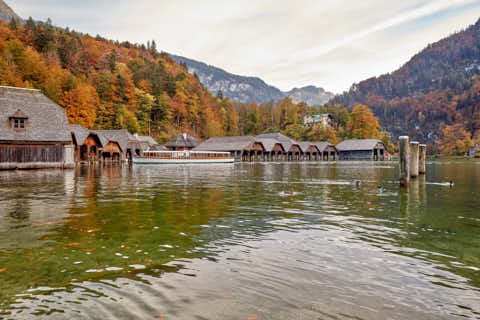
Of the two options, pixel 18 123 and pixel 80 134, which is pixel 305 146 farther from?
pixel 18 123

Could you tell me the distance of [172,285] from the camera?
16.8 ft

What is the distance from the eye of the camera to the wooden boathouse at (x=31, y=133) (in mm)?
36938

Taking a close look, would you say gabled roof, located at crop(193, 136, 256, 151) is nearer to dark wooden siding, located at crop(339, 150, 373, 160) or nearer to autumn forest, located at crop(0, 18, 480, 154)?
autumn forest, located at crop(0, 18, 480, 154)

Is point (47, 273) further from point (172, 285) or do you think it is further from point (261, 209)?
point (261, 209)

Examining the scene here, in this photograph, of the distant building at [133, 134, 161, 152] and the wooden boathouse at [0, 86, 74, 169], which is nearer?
the wooden boathouse at [0, 86, 74, 169]

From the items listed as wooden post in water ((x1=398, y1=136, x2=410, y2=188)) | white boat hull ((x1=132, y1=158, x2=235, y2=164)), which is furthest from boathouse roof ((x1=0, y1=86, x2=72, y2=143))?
wooden post in water ((x1=398, y1=136, x2=410, y2=188))

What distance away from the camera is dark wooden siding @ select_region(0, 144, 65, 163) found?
121 ft

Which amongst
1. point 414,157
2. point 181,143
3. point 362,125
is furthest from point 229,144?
point 414,157

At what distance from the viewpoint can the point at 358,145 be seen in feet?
335

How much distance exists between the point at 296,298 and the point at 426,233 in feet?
19.4

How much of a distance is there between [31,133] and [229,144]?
5452 centimetres

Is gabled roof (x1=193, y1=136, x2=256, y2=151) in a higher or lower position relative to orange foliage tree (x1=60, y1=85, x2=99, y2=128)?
lower

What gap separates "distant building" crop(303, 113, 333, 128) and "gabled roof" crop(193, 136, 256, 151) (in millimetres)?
55685

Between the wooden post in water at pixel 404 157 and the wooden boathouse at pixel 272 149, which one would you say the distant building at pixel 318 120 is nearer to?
the wooden boathouse at pixel 272 149
